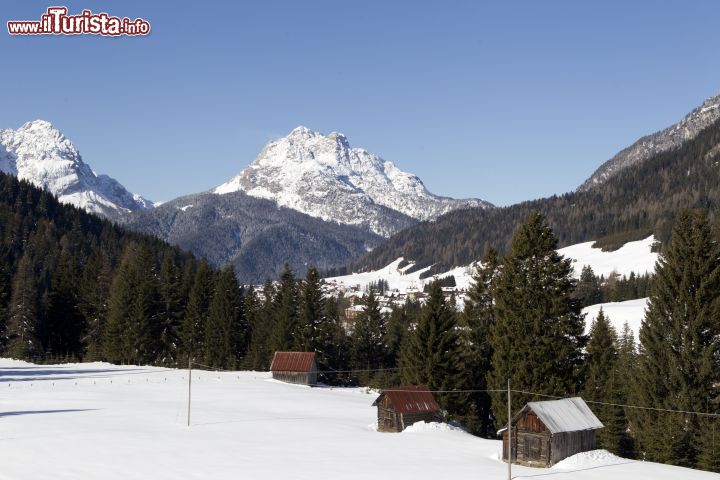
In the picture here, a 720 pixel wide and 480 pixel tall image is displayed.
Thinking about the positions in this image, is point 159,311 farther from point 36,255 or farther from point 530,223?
point 36,255

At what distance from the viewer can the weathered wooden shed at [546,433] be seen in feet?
143

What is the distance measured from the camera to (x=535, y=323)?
47875 millimetres

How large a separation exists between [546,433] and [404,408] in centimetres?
1260

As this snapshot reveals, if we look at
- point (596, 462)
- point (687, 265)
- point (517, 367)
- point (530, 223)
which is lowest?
point (596, 462)

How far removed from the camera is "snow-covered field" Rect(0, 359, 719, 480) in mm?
37875

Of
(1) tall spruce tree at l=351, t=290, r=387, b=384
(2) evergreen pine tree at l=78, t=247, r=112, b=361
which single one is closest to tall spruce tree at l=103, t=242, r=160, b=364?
(2) evergreen pine tree at l=78, t=247, r=112, b=361

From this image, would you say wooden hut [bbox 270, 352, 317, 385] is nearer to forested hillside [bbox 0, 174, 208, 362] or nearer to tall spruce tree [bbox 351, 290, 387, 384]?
tall spruce tree [bbox 351, 290, 387, 384]

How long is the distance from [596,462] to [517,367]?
741 centimetres

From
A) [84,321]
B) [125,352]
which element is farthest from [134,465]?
[84,321]

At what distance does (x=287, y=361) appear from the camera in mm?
84438

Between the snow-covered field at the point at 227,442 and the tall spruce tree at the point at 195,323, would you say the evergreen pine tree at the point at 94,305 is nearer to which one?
the tall spruce tree at the point at 195,323

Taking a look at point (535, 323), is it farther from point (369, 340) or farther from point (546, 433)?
point (369, 340)

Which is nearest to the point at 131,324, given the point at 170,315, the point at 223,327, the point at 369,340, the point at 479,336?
the point at 170,315

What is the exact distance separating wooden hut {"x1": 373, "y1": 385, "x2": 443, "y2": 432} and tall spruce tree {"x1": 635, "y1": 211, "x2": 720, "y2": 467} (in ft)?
52.0
